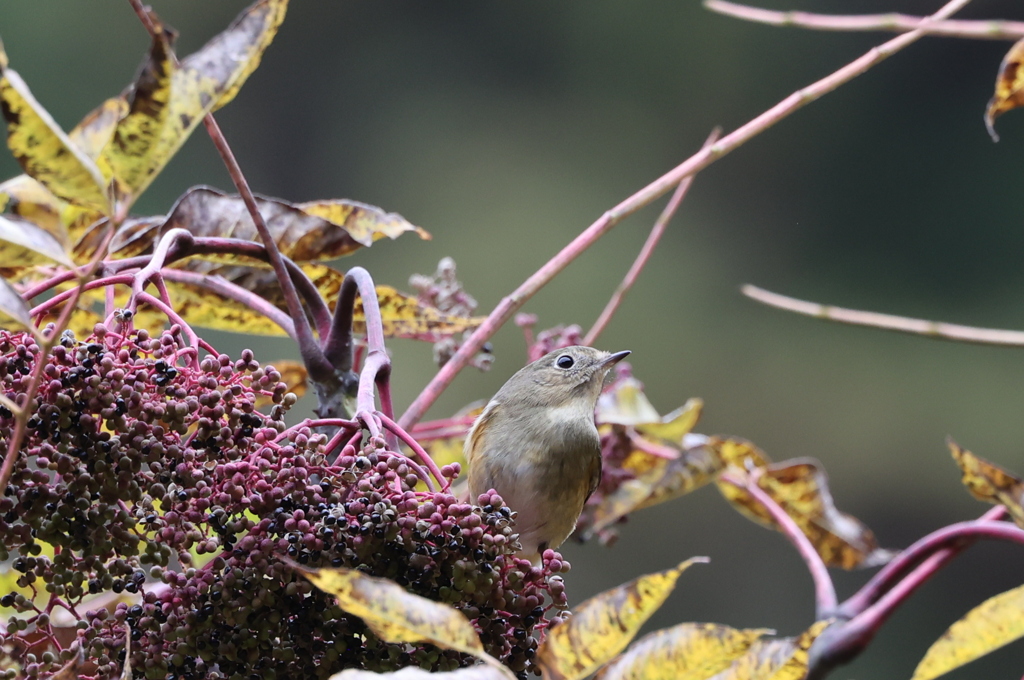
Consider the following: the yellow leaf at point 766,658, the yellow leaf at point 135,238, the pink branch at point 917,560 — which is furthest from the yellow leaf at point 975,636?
the yellow leaf at point 135,238

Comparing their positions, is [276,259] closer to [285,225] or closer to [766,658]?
[285,225]

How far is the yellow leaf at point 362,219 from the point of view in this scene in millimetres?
724

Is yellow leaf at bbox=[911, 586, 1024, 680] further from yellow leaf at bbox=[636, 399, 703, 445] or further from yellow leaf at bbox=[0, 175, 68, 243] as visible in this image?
yellow leaf at bbox=[0, 175, 68, 243]

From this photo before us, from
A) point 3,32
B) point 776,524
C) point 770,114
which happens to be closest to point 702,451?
point 776,524

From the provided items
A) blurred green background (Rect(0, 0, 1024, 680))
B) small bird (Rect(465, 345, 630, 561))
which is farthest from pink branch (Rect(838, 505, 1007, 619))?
blurred green background (Rect(0, 0, 1024, 680))

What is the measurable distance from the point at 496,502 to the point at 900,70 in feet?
10.6

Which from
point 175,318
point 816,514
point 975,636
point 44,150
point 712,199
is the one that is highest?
point 44,150

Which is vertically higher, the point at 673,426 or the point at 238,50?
the point at 238,50

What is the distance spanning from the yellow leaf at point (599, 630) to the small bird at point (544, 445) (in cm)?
45

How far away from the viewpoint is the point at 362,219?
752 millimetres

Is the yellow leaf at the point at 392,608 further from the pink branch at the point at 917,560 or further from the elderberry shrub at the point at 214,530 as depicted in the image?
the pink branch at the point at 917,560

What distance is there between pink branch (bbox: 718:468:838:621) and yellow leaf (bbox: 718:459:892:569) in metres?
0.01

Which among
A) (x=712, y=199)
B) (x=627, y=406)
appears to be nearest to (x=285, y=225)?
(x=627, y=406)

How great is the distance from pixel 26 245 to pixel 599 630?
297 mm
